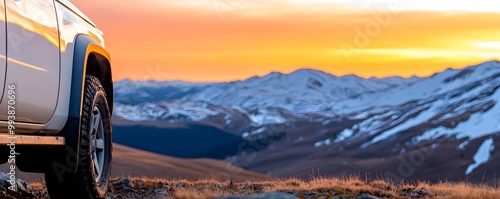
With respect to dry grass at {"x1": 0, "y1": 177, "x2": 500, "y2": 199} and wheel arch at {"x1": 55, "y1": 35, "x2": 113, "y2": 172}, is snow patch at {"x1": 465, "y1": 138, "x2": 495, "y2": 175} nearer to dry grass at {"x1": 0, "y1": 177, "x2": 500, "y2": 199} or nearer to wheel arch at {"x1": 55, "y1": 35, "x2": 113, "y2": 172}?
dry grass at {"x1": 0, "y1": 177, "x2": 500, "y2": 199}

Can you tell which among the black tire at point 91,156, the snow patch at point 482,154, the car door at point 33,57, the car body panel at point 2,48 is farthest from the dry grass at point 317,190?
the snow patch at point 482,154

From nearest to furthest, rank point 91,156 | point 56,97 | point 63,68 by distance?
1. point 56,97
2. point 63,68
3. point 91,156

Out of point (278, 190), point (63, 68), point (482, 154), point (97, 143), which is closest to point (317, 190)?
point (278, 190)

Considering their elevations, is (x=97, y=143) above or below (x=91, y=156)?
above

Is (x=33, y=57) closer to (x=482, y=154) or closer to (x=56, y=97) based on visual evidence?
(x=56, y=97)

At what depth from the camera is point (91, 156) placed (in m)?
6.46

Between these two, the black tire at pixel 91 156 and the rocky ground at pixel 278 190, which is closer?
the black tire at pixel 91 156

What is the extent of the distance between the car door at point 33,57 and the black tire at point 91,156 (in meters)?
0.69

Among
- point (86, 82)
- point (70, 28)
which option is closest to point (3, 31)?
point (70, 28)

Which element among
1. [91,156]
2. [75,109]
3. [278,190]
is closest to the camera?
[75,109]

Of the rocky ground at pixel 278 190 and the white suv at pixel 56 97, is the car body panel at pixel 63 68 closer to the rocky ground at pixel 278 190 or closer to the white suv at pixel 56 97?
the white suv at pixel 56 97

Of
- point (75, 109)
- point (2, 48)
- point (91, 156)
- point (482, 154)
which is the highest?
point (482, 154)

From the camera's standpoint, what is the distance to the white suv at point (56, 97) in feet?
16.1

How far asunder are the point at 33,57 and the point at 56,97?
630 millimetres
